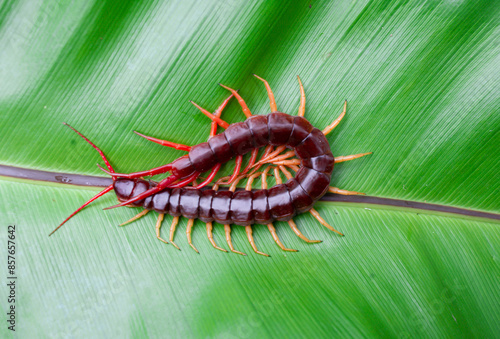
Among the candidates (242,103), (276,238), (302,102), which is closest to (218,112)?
(242,103)

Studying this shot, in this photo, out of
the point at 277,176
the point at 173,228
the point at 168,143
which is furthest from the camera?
the point at 277,176

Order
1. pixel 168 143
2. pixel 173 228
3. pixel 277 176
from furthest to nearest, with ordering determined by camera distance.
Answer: pixel 277 176
pixel 173 228
pixel 168 143

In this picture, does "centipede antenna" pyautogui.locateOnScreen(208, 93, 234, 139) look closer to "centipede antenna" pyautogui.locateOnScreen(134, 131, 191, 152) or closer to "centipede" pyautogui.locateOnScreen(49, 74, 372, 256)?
"centipede" pyautogui.locateOnScreen(49, 74, 372, 256)

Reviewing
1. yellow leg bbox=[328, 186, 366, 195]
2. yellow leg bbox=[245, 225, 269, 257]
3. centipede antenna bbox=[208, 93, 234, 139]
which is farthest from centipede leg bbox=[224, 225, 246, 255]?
yellow leg bbox=[328, 186, 366, 195]

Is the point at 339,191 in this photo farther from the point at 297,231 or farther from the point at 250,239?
the point at 250,239

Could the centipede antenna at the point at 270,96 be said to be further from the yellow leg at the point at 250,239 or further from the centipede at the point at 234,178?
the yellow leg at the point at 250,239

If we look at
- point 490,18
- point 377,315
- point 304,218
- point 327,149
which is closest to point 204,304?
point 304,218

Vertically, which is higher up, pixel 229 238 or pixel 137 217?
pixel 229 238

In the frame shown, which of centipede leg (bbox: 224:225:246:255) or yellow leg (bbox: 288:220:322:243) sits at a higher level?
yellow leg (bbox: 288:220:322:243)
